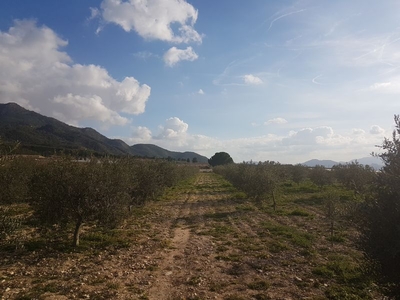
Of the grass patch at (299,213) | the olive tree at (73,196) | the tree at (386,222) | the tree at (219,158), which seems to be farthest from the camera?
the tree at (219,158)

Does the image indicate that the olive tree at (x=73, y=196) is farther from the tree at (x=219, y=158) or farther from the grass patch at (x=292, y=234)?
the tree at (x=219, y=158)

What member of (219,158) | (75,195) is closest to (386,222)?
(75,195)

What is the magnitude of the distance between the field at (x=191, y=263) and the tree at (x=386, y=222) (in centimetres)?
95

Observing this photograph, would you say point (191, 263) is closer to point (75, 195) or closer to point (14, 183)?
point (75, 195)

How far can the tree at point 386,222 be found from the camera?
6688 millimetres

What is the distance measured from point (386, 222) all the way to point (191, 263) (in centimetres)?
895

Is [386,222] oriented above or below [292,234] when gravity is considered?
above

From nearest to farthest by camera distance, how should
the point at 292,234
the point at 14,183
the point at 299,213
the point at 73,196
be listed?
the point at 73,196 → the point at 292,234 → the point at 299,213 → the point at 14,183

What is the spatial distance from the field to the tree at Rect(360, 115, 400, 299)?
950mm

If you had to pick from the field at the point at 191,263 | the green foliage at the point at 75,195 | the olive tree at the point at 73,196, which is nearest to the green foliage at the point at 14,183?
the field at the point at 191,263

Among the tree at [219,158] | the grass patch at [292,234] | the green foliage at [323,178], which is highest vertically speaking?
the tree at [219,158]

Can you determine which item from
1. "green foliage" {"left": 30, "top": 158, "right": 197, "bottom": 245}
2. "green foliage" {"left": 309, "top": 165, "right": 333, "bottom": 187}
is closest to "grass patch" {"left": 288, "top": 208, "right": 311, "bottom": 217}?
"green foliage" {"left": 30, "top": 158, "right": 197, "bottom": 245}

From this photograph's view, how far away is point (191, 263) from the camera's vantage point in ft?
44.0

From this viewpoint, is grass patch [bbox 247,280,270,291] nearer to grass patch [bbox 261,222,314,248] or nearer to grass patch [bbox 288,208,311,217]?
grass patch [bbox 261,222,314,248]
